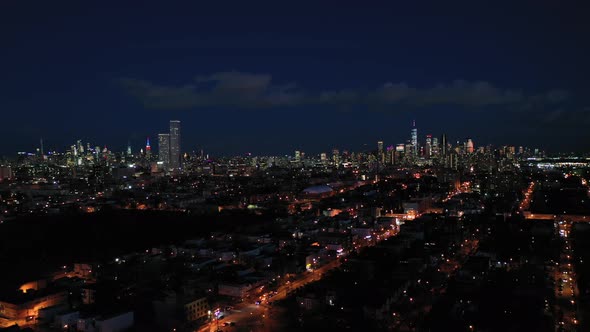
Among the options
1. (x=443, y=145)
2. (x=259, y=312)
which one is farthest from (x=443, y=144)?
(x=259, y=312)

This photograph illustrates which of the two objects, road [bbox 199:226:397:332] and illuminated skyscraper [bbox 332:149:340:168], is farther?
illuminated skyscraper [bbox 332:149:340:168]

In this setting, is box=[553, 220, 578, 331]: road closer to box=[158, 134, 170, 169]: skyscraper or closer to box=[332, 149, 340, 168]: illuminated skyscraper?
box=[332, 149, 340, 168]: illuminated skyscraper

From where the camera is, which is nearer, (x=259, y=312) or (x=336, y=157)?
(x=259, y=312)

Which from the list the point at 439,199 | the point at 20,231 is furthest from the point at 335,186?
the point at 20,231

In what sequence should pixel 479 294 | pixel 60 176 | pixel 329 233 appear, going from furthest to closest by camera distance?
1. pixel 60 176
2. pixel 329 233
3. pixel 479 294

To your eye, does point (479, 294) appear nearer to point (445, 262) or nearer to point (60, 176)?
point (445, 262)

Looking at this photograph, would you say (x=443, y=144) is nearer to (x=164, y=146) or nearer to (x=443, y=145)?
(x=443, y=145)

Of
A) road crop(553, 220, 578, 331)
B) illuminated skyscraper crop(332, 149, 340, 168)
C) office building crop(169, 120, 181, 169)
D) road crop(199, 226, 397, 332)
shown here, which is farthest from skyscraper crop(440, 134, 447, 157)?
road crop(199, 226, 397, 332)

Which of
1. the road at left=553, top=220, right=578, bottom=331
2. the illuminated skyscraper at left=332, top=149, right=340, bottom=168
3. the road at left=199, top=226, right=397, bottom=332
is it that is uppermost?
the illuminated skyscraper at left=332, top=149, right=340, bottom=168
